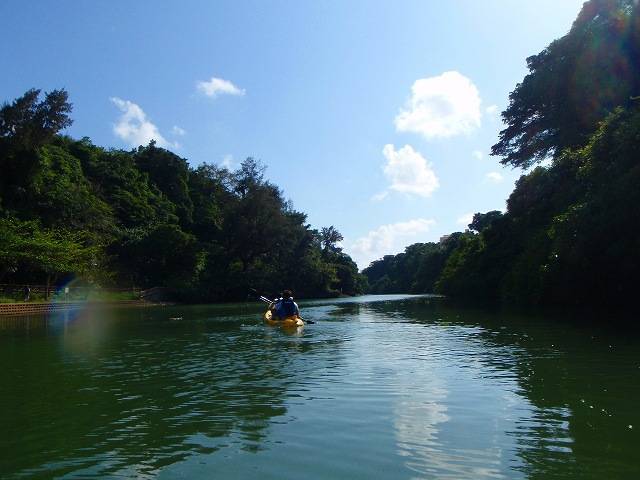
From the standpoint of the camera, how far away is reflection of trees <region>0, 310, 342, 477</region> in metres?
6.23

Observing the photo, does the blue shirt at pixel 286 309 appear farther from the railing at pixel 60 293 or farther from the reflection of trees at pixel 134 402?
the railing at pixel 60 293

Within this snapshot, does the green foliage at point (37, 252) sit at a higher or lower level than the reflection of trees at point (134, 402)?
higher

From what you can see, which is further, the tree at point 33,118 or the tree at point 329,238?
the tree at point 329,238

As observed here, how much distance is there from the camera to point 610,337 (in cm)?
1603

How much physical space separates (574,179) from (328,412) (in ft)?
110

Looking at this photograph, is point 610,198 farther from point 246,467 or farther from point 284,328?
point 246,467

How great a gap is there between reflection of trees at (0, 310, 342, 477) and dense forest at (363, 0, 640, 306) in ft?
47.6

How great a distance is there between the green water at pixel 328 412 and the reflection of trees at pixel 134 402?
0.12 ft

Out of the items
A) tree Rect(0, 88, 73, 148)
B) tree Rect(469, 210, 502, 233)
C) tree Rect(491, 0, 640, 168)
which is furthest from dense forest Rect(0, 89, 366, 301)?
tree Rect(491, 0, 640, 168)

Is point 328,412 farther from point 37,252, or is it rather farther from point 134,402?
point 37,252

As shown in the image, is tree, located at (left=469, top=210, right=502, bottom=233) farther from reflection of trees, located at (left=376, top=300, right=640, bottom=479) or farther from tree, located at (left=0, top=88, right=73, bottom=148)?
reflection of trees, located at (left=376, top=300, right=640, bottom=479)

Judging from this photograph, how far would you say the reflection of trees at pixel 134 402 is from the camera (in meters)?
6.23

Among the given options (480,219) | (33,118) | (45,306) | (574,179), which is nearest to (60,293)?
(45,306)

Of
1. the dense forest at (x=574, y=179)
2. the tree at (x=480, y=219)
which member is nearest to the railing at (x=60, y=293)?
→ the dense forest at (x=574, y=179)
